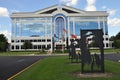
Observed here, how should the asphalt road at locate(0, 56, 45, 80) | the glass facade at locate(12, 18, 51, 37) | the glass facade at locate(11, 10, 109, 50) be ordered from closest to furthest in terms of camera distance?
the asphalt road at locate(0, 56, 45, 80)
the glass facade at locate(11, 10, 109, 50)
the glass facade at locate(12, 18, 51, 37)

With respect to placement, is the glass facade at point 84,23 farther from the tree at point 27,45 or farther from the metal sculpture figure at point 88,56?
the metal sculpture figure at point 88,56

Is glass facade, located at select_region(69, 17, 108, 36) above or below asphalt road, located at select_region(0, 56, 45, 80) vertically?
above

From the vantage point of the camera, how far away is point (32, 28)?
112625 millimetres

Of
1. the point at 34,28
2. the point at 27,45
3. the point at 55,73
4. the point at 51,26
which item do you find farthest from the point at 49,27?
the point at 55,73

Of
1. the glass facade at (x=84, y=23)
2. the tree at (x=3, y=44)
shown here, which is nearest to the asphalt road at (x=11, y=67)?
the tree at (x=3, y=44)

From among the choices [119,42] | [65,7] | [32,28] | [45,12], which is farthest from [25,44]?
[119,42]

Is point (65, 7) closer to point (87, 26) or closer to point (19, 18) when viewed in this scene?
point (87, 26)

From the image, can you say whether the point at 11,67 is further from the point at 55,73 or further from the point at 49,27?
the point at 49,27

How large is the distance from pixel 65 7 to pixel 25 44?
31465mm

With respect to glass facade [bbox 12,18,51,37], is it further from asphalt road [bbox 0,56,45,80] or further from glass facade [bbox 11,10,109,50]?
asphalt road [bbox 0,56,45,80]

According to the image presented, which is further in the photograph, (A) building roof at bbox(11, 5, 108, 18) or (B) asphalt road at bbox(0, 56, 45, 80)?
(A) building roof at bbox(11, 5, 108, 18)

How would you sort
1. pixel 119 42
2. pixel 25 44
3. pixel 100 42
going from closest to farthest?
pixel 100 42 → pixel 119 42 → pixel 25 44

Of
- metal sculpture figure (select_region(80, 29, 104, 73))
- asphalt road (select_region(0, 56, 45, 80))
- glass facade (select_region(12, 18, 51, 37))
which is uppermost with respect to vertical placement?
glass facade (select_region(12, 18, 51, 37))

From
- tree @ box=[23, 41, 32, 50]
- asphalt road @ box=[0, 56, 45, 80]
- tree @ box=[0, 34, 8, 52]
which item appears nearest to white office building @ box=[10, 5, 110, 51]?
tree @ box=[0, 34, 8, 52]
